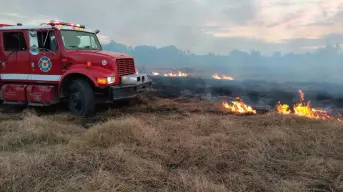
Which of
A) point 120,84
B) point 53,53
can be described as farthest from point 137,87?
point 53,53

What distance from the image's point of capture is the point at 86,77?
8508mm

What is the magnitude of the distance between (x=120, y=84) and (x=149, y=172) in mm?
4799

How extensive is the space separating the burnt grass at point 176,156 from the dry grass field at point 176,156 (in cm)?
1

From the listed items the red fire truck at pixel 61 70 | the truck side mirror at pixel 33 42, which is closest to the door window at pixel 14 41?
the red fire truck at pixel 61 70

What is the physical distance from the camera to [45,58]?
8.81 m

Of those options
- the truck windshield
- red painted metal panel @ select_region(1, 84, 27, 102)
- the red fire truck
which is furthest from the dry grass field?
the truck windshield

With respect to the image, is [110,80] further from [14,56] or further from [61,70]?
Result: [14,56]

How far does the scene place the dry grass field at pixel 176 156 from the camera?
3893 millimetres

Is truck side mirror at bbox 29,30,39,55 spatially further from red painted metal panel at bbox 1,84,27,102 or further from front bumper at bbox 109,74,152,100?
front bumper at bbox 109,74,152,100

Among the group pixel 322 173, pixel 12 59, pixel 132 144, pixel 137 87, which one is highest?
pixel 12 59

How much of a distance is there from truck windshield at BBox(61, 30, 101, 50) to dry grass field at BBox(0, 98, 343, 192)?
3.21 metres

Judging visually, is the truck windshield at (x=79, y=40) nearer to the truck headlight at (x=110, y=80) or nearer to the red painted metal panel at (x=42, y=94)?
the red painted metal panel at (x=42, y=94)

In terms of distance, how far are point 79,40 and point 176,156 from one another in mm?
6278

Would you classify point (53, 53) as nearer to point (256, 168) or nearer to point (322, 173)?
point (256, 168)
